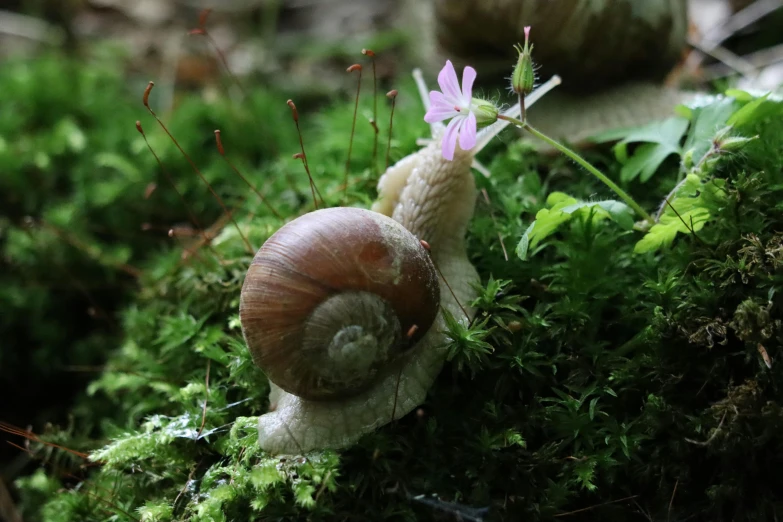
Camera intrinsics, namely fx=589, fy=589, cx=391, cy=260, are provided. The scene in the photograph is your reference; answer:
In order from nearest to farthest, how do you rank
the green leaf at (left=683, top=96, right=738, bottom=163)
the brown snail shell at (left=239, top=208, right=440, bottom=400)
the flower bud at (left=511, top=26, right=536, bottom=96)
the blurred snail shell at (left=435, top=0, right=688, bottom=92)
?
the brown snail shell at (left=239, top=208, right=440, bottom=400)
the flower bud at (left=511, top=26, right=536, bottom=96)
the green leaf at (left=683, top=96, right=738, bottom=163)
the blurred snail shell at (left=435, top=0, right=688, bottom=92)

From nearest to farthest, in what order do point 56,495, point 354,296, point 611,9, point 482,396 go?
point 354,296
point 482,396
point 56,495
point 611,9

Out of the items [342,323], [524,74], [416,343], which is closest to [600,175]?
[524,74]

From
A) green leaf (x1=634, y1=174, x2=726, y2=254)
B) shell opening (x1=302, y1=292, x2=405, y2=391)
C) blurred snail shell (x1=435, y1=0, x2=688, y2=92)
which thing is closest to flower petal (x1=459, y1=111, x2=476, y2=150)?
shell opening (x1=302, y1=292, x2=405, y2=391)

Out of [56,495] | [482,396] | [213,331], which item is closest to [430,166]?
[482,396]

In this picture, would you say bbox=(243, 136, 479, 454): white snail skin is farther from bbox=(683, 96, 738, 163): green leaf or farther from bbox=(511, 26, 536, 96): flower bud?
bbox=(683, 96, 738, 163): green leaf

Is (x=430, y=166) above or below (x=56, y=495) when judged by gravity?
above

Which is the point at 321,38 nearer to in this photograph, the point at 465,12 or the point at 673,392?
the point at 465,12

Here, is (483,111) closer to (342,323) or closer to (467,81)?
(467,81)
